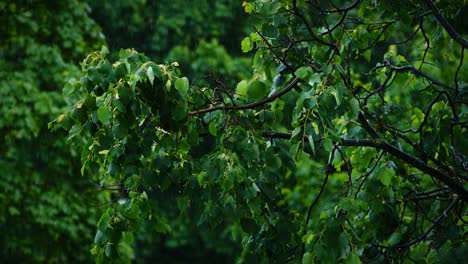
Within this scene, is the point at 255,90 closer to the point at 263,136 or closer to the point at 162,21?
the point at 263,136

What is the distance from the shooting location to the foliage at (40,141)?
323 inches

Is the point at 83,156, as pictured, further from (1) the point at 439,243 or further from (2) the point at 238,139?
(1) the point at 439,243

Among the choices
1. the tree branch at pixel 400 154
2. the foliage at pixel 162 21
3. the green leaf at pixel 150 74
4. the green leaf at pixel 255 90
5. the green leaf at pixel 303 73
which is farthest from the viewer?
the foliage at pixel 162 21

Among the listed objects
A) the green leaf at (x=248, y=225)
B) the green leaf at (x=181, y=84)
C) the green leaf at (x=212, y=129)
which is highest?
the green leaf at (x=181, y=84)

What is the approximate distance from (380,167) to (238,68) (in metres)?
9.05

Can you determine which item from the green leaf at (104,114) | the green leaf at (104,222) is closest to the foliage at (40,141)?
the green leaf at (104,222)

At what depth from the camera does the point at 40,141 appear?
845 cm

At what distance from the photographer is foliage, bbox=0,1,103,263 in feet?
26.9

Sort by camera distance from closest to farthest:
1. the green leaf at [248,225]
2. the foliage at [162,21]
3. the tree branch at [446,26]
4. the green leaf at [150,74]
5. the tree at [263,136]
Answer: the green leaf at [150,74] → the tree at [263,136] → the green leaf at [248,225] → the tree branch at [446,26] → the foliage at [162,21]

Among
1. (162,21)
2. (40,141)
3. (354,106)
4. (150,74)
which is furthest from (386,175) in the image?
(162,21)

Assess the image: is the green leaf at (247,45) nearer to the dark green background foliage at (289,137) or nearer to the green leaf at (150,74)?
the dark green background foliage at (289,137)

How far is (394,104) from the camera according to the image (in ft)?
15.0

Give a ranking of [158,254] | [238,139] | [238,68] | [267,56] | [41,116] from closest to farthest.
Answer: [238,139] < [267,56] < [41,116] < [238,68] < [158,254]

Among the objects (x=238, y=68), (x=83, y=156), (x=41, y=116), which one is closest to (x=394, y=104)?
(x=83, y=156)
